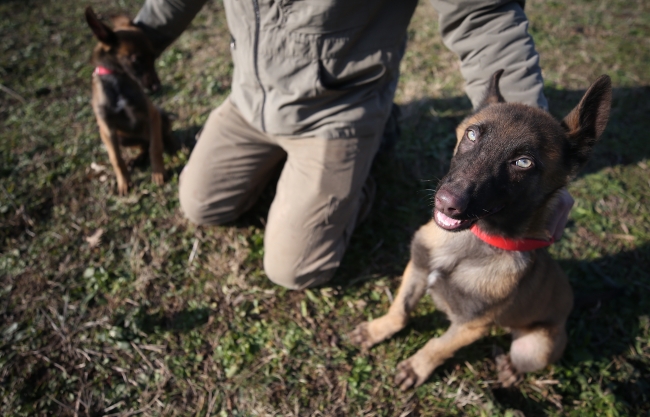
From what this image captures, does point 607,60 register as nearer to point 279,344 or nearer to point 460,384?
point 460,384

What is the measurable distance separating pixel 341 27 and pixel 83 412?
3124mm

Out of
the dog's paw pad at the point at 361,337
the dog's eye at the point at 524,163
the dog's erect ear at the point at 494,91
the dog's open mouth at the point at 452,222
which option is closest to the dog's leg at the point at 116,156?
the dog's paw pad at the point at 361,337

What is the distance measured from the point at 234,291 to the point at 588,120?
2.68 metres

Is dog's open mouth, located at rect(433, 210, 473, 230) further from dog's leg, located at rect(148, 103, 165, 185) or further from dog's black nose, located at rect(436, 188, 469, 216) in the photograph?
dog's leg, located at rect(148, 103, 165, 185)

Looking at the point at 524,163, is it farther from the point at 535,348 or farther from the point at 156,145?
the point at 156,145

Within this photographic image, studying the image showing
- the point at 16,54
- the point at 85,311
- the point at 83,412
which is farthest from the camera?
the point at 16,54

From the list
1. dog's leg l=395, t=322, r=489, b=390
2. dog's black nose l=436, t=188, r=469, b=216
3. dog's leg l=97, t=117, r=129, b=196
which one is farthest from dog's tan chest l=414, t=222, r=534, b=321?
dog's leg l=97, t=117, r=129, b=196

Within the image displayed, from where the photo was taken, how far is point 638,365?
3062mm

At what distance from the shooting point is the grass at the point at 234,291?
2846 mm

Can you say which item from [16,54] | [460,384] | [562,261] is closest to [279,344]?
[460,384]

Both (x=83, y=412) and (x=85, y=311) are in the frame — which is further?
(x=85, y=311)

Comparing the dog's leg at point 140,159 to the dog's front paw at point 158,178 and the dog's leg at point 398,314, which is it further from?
the dog's leg at point 398,314

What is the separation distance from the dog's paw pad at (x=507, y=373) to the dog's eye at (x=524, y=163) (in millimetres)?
1666

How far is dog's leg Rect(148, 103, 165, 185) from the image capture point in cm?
381
